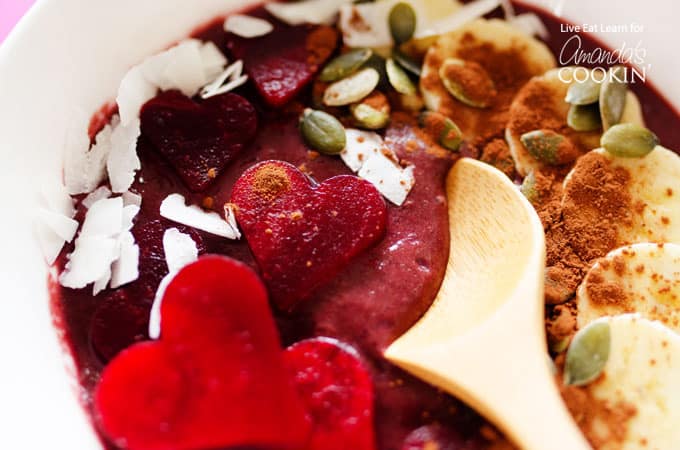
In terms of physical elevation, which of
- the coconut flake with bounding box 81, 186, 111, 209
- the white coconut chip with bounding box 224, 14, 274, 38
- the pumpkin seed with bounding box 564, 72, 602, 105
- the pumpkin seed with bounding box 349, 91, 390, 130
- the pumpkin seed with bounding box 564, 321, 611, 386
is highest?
the white coconut chip with bounding box 224, 14, 274, 38

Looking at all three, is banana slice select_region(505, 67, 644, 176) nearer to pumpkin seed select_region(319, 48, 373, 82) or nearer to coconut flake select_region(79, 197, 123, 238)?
pumpkin seed select_region(319, 48, 373, 82)

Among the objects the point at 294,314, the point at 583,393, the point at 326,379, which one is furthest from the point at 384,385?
the point at 583,393

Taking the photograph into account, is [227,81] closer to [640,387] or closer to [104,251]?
[104,251]

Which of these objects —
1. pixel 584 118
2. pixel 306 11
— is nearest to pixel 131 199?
pixel 306 11

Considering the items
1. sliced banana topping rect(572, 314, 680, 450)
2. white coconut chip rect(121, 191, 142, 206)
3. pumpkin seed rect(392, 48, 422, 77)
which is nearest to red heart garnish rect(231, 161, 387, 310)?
white coconut chip rect(121, 191, 142, 206)

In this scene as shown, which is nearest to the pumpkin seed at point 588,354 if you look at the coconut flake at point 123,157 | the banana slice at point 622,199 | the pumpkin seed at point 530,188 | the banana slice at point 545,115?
the banana slice at point 622,199
